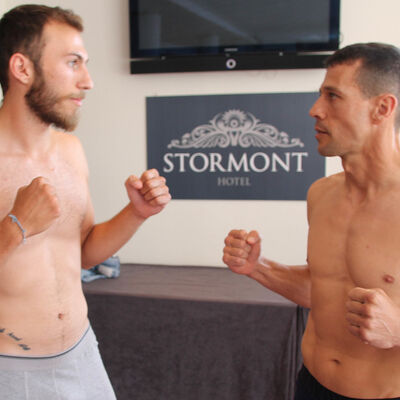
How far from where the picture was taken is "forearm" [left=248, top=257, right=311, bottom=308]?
1.50 meters

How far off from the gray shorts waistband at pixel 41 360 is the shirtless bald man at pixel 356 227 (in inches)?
28.3

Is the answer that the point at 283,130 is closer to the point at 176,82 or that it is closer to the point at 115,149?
the point at 176,82

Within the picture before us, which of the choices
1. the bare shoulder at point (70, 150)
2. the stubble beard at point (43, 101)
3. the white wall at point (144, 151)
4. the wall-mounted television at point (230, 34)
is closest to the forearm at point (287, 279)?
the bare shoulder at point (70, 150)

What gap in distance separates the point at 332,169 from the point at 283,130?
0.41 meters

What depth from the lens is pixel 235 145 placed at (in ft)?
9.87

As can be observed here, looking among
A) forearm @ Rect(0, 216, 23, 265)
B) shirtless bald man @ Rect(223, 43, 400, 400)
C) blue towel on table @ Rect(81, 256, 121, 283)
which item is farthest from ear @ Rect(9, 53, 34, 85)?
blue towel on table @ Rect(81, 256, 121, 283)

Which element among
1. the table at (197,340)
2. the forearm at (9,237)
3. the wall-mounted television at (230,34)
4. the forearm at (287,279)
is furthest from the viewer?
the wall-mounted television at (230,34)

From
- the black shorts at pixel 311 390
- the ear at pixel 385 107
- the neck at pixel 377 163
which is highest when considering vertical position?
the ear at pixel 385 107

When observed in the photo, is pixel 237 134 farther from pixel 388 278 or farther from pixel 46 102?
pixel 388 278

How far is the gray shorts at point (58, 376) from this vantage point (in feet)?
4.30

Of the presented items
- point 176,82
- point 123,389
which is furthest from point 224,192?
point 123,389

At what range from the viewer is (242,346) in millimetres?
2475

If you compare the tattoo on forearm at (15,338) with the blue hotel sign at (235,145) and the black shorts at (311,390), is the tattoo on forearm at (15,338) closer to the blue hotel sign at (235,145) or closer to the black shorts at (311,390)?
the black shorts at (311,390)

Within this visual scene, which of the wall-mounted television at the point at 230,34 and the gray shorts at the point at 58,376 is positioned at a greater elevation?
the wall-mounted television at the point at 230,34
